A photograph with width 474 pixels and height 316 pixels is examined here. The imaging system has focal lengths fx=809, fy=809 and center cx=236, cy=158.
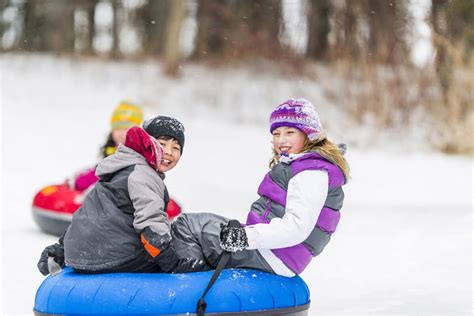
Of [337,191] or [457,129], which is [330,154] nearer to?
[337,191]

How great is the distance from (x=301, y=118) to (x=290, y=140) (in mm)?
126

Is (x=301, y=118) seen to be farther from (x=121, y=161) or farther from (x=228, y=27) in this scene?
(x=228, y=27)

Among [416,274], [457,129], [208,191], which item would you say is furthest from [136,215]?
[457,129]

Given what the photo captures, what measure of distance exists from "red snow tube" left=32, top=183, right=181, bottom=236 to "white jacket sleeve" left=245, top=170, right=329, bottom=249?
3.32 metres

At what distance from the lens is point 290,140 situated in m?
4.01

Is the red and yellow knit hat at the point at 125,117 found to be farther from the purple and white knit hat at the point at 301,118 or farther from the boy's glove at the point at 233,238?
the boy's glove at the point at 233,238

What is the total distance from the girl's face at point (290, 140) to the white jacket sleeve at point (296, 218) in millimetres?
249

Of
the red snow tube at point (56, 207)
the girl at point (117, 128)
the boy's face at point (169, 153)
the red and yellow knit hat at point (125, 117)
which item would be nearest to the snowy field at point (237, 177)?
the red snow tube at point (56, 207)

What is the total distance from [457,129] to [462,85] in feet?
2.38

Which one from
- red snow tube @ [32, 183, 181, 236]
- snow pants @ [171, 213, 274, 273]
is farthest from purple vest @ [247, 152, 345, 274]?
red snow tube @ [32, 183, 181, 236]

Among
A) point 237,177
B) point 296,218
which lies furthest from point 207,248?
point 237,177

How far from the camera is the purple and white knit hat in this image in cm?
397

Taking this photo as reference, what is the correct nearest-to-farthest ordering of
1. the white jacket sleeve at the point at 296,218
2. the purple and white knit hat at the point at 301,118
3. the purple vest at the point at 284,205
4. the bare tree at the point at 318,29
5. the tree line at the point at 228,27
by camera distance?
1. the white jacket sleeve at the point at 296,218
2. the purple vest at the point at 284,205
3. the purple and white knit hat at the point at 301,118
4. the tree line at the point at 228,27
5. the bare tree at the point at 318,29

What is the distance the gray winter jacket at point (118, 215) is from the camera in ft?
11.9
